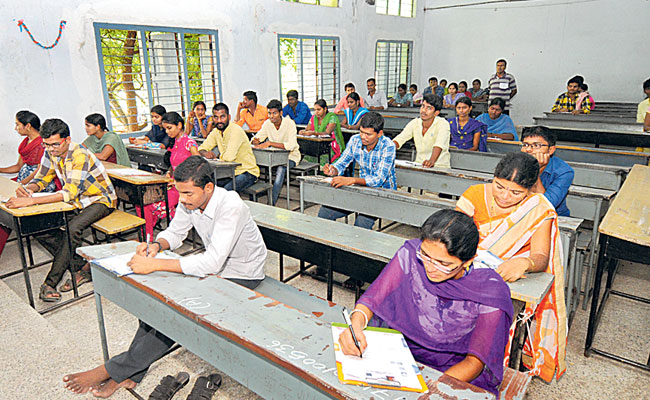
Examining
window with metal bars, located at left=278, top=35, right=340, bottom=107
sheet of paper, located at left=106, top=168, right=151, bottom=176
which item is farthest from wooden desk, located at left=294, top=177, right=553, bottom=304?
window with metal bars, located at left=278, top=35, right=340, bottom=107

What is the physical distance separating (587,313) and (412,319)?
207cm

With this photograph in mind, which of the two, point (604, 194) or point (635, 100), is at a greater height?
point (635, 100)

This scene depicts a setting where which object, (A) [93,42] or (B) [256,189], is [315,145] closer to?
(B) [256,189]

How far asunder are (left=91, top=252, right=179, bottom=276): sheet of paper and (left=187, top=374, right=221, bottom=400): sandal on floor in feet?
2.04

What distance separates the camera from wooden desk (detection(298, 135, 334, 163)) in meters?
5.45

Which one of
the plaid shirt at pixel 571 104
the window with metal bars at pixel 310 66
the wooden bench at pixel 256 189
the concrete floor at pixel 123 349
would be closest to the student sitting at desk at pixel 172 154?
the wooden bench at pixel 256 189

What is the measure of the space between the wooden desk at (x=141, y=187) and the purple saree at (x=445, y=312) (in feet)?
8.45

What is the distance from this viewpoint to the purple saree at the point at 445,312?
1332 mm

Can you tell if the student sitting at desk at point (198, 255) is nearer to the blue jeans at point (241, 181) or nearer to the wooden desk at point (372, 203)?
the wooden desk at point (372, 203)

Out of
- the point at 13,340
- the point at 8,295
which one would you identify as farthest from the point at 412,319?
the point at 8,295

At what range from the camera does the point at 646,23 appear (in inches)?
358

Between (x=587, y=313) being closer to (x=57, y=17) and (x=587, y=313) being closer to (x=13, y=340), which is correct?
(x=13, y=340)

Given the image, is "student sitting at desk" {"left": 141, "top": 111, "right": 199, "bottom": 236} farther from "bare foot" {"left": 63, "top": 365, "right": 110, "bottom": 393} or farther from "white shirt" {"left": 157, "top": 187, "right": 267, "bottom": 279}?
"bare foot" {"left": 63, "top": 365, "right": 110, "bottom": 393}

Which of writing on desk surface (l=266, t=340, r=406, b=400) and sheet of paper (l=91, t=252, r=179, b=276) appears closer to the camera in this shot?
writing on desk surface (l=266, t=340, r=406, b=400)
